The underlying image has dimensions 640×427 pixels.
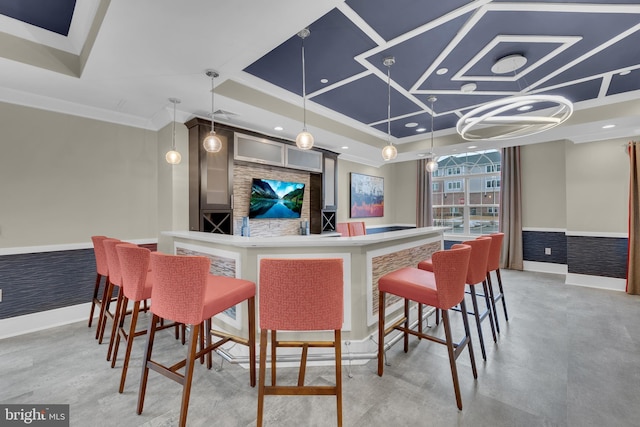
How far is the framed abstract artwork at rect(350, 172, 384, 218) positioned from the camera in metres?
6.75

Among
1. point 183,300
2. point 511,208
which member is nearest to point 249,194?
point 183,300

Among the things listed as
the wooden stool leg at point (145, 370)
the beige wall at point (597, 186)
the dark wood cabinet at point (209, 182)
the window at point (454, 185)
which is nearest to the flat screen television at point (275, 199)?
the dark wood cabinet at point (209, 182)

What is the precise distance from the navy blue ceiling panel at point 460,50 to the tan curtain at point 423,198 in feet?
11.2

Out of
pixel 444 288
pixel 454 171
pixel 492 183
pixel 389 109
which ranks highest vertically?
pixel 389 109

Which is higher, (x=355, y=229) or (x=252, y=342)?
(x=355, y=229)

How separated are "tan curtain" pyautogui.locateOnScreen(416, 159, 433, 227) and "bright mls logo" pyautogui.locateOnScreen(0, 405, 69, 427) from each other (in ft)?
23.7

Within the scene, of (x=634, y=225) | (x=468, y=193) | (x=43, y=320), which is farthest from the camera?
(x=468, y=193)

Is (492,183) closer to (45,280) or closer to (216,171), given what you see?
(216,171)

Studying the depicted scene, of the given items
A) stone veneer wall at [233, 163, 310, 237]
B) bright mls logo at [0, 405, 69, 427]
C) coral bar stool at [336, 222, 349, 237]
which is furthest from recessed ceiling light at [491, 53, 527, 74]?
bright mls logo at [0, 405, 69, 427]

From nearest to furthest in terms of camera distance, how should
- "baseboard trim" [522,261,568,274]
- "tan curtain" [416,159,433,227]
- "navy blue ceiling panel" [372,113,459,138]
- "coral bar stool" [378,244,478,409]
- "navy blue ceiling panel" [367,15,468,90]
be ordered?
"coral bar stool" [378,244,478,409]
"navy blue ceiling panel" [367,15,468,90]
"navy blue ceiling panel" [372,113,459,138]
"baseboard trim" [522,261,568,274]
"tan curtain" [416,159,433,227]

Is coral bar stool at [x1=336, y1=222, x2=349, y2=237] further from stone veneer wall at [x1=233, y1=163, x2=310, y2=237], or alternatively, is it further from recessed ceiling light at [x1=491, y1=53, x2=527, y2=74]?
recessed ceiling light at [x1=491, y1=53, x2=527, y2=74]

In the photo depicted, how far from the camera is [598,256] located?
180 inches

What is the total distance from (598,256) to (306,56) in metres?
5.74

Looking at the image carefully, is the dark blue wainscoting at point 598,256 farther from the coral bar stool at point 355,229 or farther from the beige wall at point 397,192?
the coral bar stool at point 355,229
